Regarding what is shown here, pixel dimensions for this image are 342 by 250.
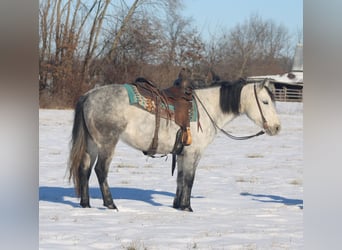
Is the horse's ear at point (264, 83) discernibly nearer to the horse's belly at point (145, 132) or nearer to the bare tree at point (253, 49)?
the bare tree at point (253, 49)

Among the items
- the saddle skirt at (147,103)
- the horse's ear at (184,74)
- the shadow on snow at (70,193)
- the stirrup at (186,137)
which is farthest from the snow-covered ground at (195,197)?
the horse's ear at (184,74)

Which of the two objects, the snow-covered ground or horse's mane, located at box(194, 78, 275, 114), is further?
horse's mane, located at box(194, 78, 275, 114)

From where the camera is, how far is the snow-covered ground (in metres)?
4.50

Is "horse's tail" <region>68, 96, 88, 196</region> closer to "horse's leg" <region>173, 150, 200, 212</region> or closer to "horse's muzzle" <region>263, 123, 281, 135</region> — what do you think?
"horse's leg" <region>173, 150, 200, 212</region>

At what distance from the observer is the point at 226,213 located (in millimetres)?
4637

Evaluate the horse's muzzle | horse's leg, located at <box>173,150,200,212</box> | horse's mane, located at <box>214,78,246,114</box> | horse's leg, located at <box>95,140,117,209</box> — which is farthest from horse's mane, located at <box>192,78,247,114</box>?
horse's leg, located at <box>95,140,117,209</box>

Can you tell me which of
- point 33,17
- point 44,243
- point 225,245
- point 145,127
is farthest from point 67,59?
point 225,245

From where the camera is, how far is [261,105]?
4.64m

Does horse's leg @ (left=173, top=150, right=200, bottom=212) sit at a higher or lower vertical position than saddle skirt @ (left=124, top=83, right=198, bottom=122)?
lower

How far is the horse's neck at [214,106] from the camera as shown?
4.66 metres

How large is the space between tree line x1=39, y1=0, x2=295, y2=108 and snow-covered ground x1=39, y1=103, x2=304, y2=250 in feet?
0.78

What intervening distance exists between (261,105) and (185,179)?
2.00 ft

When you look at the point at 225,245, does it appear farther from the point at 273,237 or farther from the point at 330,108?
the point at 330,108

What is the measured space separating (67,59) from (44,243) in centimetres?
106
